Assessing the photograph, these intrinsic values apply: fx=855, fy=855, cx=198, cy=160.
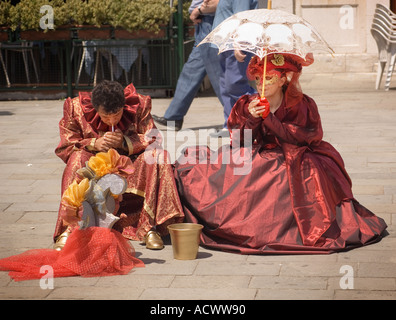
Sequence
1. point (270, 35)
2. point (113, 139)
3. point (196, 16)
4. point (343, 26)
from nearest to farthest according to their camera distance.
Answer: point (270, 35) < point (113, 139) < point (196, 16) < point (343, 26)

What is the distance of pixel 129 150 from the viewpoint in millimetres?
5336

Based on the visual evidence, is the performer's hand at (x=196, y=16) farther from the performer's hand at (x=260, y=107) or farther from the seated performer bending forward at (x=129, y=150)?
the performer's hand at (x=260, y=107)

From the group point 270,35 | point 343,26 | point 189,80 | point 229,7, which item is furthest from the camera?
point 343,26

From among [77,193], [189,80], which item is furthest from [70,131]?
[189,80]

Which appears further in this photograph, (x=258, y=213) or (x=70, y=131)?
(x=70, y=131)

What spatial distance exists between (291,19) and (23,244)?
2.20 m

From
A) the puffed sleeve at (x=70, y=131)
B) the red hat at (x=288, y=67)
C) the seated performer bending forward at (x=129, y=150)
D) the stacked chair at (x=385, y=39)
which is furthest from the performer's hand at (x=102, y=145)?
the stacked chair at (x=385, y=39)

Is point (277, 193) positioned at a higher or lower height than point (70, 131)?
lower

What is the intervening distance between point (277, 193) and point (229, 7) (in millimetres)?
3763

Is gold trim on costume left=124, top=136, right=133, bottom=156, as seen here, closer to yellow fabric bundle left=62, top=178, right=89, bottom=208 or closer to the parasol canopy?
yellow fabric bundle left=62, top=178, right=89, bottom=208

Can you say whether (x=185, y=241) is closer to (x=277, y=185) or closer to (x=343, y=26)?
(x=277, y=185)

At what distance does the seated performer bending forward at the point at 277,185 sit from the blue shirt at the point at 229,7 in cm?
306

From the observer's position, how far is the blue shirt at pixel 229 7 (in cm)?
838
